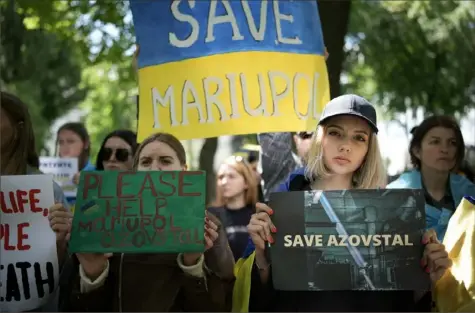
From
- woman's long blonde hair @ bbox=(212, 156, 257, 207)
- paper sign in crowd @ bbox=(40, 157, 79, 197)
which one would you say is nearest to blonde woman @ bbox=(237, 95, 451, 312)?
woman's long blonde hair @ bbox=(212, 156, 257, 207)

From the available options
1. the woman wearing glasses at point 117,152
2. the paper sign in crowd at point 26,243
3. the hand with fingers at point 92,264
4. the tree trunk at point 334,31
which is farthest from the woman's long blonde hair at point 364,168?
the tree trunk at point 334,31

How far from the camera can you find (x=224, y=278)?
312 cm

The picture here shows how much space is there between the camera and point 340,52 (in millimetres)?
7328

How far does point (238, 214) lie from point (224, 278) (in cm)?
269

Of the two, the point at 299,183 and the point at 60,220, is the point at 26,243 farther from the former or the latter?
the point at 299,183

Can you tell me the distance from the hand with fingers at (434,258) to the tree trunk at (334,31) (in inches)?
166

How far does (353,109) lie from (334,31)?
14.1ft

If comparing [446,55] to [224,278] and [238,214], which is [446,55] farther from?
[224,278]

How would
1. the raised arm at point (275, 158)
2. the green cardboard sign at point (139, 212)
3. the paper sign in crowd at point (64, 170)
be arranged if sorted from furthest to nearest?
the paper sign in crowd at point (64, 170)
the raised arm at point (275, 158)
the green cardboard sign at point (139, 212)

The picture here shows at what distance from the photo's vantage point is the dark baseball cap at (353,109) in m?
3.05

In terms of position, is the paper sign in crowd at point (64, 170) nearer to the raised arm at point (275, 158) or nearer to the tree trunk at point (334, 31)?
the raised arm at point (275, 158)

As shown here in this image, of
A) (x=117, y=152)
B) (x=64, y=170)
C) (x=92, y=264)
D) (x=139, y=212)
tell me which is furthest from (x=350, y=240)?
(x=64, y=170)

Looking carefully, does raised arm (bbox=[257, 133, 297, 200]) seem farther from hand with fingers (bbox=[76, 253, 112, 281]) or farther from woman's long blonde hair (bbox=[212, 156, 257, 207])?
hand with fingers (bbox=[76, 253, 112, 281])

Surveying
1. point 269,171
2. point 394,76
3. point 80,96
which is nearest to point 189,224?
point 269,171
